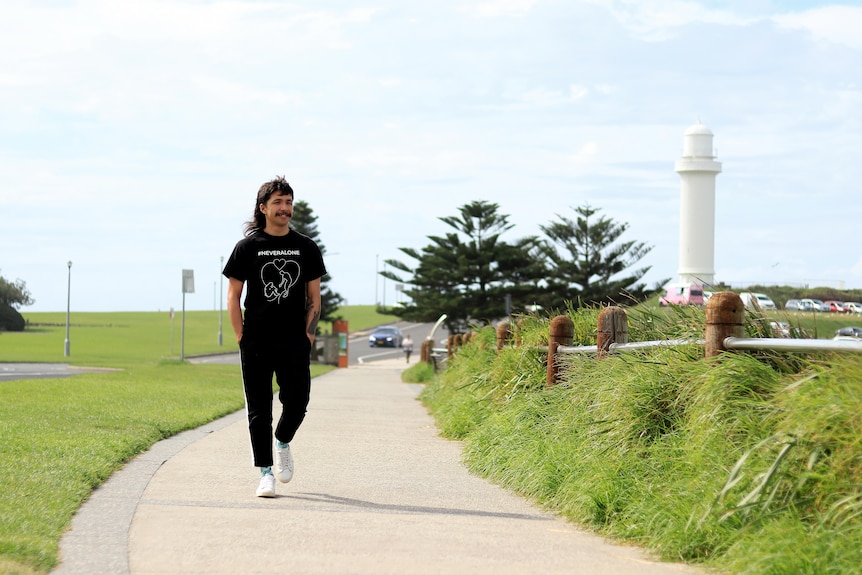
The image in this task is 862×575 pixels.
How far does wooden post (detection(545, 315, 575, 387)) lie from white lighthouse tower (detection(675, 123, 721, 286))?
61.3 m

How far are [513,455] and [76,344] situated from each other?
56.9 m

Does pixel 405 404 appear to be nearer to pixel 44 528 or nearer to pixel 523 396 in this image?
pixel 523 396

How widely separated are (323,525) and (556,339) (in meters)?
3.91

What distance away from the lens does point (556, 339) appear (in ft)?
29.6

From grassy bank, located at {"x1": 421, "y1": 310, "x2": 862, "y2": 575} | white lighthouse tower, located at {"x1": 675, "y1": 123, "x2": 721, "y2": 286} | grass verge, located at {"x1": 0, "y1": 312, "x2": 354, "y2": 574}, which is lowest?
grass verge, located at {"x1": 0, "y1": 312, "x2": 354, "y2": 574}

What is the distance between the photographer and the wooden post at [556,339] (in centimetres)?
893

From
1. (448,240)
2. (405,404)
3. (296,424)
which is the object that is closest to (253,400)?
(296,424)

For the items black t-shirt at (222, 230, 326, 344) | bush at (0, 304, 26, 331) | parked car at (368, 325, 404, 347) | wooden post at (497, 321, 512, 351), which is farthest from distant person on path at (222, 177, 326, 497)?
parked car at (368, 325, 404, 347)

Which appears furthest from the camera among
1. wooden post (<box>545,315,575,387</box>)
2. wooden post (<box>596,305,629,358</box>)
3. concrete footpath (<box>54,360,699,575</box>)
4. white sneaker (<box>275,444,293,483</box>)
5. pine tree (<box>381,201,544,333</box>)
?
pine tree (<box>381,201,544,333</box>)

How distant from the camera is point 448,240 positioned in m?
54.2

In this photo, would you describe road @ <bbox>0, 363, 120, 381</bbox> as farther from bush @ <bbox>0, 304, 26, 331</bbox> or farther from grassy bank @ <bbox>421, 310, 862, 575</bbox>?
grassy bank @ <bbox>421, 310, 862, 575</bbox>

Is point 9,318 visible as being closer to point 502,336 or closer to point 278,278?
point 502,336

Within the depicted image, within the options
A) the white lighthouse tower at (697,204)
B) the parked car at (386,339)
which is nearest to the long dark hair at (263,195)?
the white lighthouse tower at (697,204)

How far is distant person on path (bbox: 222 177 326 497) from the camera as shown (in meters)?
6.65
